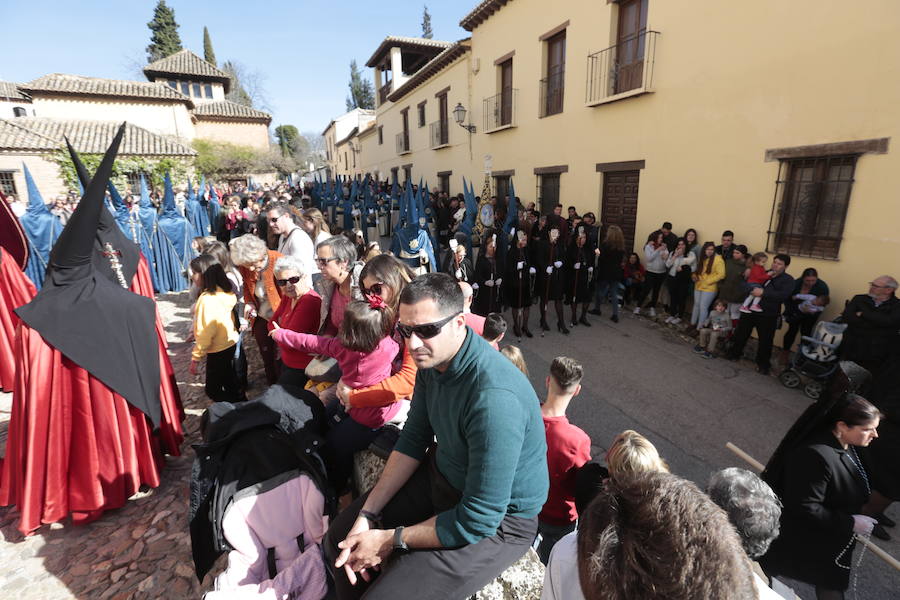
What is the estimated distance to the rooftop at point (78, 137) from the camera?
1962 cm

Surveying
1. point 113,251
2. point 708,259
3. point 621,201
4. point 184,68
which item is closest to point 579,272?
point 708,259

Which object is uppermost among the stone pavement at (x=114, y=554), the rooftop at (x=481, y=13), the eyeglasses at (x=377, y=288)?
the rooftop at (x=481, y=13)

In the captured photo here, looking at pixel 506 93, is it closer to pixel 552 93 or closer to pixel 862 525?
pixel 552 93

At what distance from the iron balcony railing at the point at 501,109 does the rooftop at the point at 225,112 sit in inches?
1152

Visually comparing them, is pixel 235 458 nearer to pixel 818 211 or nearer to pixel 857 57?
pixel 818 211

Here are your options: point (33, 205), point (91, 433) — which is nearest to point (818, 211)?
point (91, 433)

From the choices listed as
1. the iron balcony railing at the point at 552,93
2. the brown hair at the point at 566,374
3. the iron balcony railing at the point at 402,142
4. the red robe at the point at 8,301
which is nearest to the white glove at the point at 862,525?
the brown hair at the point at 566,374

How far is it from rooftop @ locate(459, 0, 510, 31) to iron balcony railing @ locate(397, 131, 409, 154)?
792 centimetres

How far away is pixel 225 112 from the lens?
3475cm

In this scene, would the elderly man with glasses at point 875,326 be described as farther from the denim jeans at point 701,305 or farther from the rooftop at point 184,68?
the rooftop at point 184,68

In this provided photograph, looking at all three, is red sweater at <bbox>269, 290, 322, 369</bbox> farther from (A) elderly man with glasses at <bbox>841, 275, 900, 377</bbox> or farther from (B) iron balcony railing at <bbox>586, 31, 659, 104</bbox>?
(B) iron balcony railing at <bbox>586, 31, 659, 104</bbox>

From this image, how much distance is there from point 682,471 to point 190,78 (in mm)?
46075

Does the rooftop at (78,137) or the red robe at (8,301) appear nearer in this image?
the red robe at (8,301)

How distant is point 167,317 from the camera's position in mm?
7469
